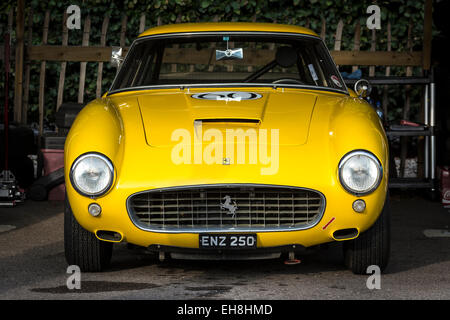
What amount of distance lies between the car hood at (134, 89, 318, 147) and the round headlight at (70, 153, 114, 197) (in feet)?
0.96

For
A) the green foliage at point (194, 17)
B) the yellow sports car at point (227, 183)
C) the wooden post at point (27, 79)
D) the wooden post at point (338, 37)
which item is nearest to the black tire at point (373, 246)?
the yellow sports car at point (227, 183)

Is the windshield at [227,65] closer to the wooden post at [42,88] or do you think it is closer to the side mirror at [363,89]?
the side mirror at [363,89]

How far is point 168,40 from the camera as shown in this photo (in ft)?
20.0

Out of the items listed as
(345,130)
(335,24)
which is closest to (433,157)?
(335,24)

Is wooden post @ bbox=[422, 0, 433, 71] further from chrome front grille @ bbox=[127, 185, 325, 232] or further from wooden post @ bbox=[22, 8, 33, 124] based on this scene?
chrome front grille @ bbox=[127, 185, 325, 232]

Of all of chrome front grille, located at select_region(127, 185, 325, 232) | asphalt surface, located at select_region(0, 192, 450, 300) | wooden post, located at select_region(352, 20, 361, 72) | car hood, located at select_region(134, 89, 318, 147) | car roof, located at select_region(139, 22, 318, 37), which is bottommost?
asphalt surface, located at select_region(0, 192, 450, 300)

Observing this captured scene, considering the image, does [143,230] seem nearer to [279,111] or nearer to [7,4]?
[279,111]

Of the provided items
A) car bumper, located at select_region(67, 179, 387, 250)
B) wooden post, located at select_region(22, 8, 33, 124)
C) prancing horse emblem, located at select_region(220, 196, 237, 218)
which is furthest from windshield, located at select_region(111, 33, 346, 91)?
wooden post, located at select_region(22, 8, 33, 124)

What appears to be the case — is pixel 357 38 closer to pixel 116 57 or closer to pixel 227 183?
pixel 116 57

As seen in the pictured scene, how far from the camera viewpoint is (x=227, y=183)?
4.42 metres

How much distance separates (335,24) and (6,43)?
3.66 meters

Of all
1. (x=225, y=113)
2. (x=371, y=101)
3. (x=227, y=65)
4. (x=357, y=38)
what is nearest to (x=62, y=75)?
(x=357, y=38)

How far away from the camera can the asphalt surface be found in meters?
4.38
